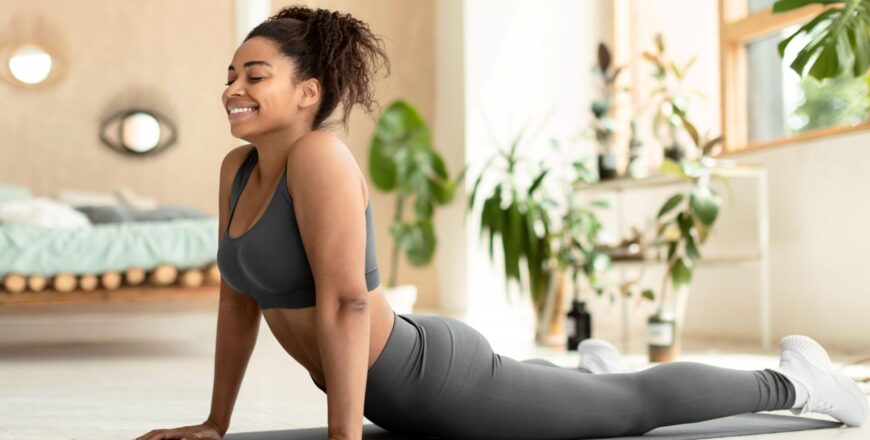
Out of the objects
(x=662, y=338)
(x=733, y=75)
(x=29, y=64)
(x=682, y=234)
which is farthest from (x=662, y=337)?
(x=29, y=64)

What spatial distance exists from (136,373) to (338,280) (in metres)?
2.64

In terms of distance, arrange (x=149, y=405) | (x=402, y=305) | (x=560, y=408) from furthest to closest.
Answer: (x=402, y=305), (x=149, y=405), (x=560, y=408)

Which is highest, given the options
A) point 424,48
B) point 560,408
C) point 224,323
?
point 424,48

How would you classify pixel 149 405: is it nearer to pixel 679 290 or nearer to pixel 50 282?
pixel 50 282

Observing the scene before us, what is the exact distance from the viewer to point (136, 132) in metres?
6.66

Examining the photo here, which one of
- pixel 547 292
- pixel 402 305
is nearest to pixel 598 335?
pixel 547 292

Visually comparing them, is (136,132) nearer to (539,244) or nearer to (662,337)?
(539,244)

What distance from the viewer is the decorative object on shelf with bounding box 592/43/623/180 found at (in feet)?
16.2

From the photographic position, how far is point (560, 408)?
1.77 m

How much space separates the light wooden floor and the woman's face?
35.0 inches

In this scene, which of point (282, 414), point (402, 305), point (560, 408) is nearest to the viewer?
point (560, 408)

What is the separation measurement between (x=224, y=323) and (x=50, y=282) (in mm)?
3027

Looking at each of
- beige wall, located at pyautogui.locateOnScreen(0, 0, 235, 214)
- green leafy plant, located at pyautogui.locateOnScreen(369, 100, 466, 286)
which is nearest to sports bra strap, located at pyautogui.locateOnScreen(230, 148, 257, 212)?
green leafy plant, located at pyautogui.locateOnScreen(369, 100, 466, 286)

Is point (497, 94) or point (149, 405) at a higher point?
point (497, 94)
